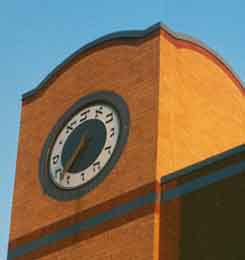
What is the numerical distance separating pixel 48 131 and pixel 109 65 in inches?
95.0

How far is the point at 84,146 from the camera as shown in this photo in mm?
22859

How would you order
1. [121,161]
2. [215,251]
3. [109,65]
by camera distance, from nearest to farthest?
1. [215,251]
2. [121,161]
3. [109,65]

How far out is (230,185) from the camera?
19.5m

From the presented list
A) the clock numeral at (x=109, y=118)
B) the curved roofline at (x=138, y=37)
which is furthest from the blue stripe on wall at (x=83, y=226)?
the curved roofline at (x=138, y=37)

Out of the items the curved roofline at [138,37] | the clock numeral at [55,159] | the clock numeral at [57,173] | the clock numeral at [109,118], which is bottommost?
the clock numeral at [57,173]

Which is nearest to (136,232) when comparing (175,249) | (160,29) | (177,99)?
(175,249)

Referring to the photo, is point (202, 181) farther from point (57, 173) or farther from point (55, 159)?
point (55, 159)

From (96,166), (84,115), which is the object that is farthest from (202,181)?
(84,115)

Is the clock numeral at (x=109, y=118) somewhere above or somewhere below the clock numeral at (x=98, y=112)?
below

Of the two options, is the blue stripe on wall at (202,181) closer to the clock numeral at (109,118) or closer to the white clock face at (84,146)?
the white clock face at (84,146)

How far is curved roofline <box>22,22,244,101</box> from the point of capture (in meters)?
23.1

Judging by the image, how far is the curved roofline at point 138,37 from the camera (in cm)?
2306

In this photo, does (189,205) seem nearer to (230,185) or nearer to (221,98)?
(230,185)

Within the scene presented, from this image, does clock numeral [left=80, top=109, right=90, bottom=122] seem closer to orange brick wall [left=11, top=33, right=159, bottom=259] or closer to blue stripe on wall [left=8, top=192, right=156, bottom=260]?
orange brick wall [left=11, top=33, right=159, bottom=259]
